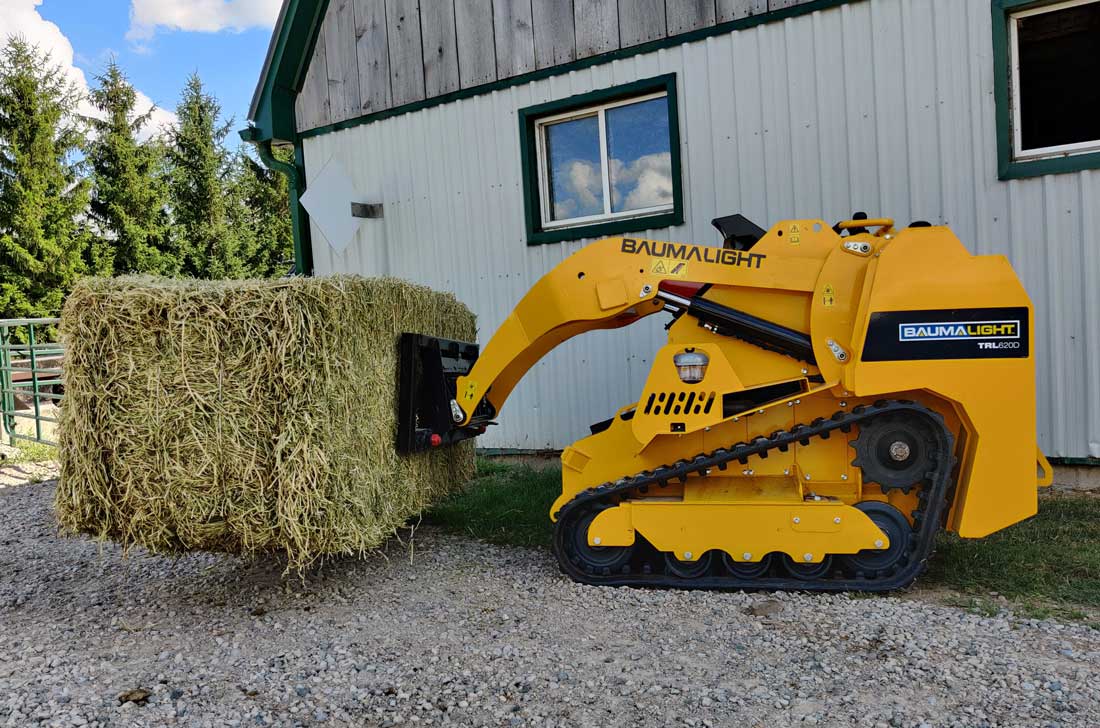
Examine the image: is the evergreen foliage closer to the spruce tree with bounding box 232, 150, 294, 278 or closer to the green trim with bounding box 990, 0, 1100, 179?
the spruce tree with bounding box 232, 150, 294, 278

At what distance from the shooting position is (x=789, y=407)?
3.93m

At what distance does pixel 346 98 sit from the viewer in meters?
8.09

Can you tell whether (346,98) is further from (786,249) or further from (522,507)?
(786,249)

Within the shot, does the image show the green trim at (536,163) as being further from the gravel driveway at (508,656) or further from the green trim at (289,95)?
the gravel driveway at (508,656)

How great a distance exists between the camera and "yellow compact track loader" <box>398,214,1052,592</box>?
352 cm

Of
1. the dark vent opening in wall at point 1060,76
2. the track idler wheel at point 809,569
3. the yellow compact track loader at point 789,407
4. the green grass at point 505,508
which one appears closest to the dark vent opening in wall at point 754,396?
the yellow compact track loader at point 789,407

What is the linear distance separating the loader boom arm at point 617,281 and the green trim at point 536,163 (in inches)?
96.9

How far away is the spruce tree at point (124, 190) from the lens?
2488 cm

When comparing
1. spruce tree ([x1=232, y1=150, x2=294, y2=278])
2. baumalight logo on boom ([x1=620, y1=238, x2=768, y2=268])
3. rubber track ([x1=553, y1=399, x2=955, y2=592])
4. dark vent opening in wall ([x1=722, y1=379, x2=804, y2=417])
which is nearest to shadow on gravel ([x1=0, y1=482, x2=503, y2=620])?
rubber track ([x1=553, y1=399, x2=955, y2=592])

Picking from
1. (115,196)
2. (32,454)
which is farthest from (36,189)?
(32,454)

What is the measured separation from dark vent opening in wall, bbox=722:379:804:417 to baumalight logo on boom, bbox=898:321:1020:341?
1.95 ft

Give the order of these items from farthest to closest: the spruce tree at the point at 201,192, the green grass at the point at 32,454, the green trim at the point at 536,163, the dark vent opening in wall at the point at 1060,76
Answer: the spruce tree at the point at 201,192 < the green grass at the point at 32,454 < the green trim at the point at 536,163 < the dark vent opening in wall at the point at 1060,76

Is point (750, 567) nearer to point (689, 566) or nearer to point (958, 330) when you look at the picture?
point (689, 566)

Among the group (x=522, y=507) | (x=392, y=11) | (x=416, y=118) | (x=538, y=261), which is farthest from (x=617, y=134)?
(x=522, y=507)
